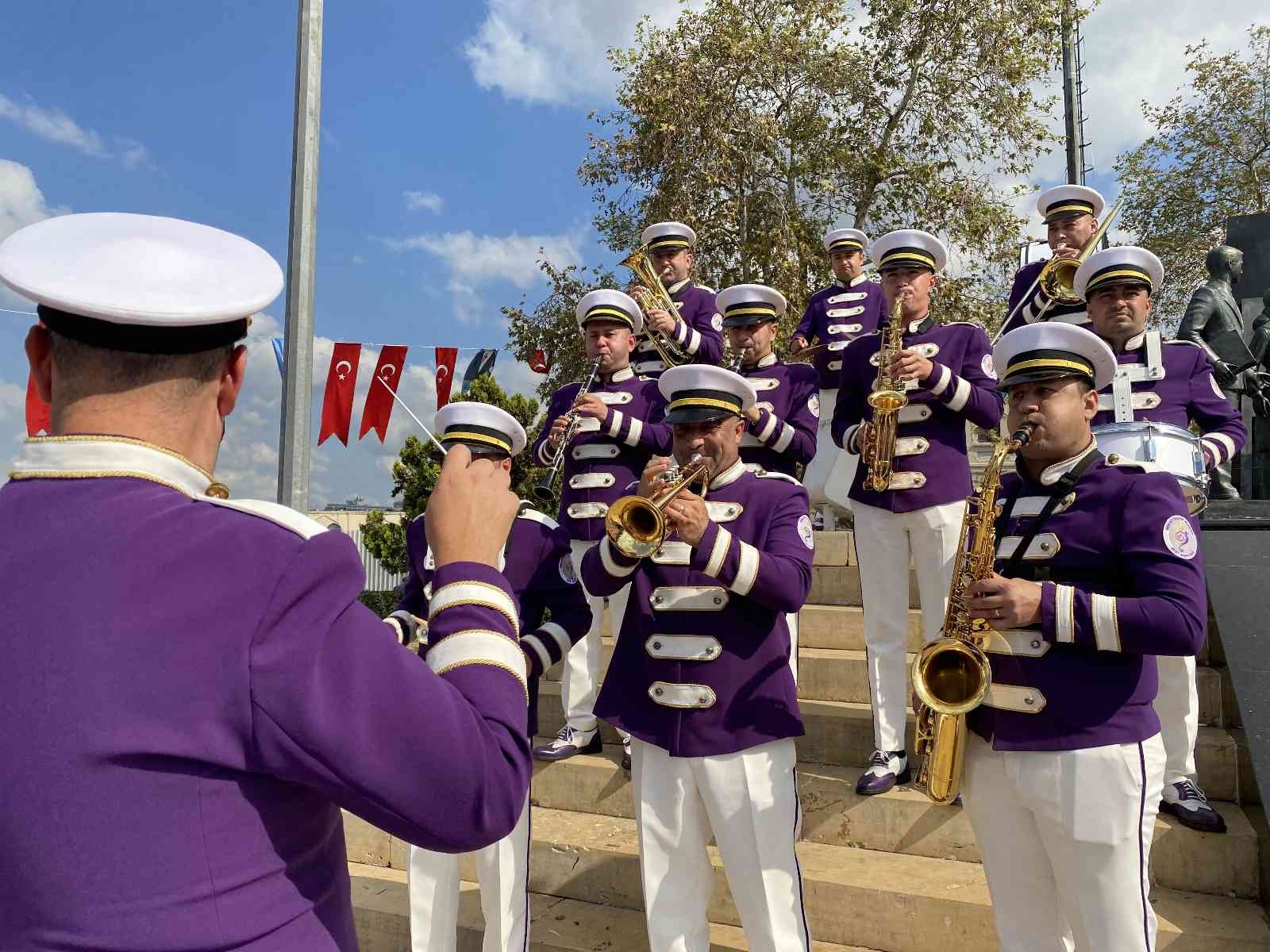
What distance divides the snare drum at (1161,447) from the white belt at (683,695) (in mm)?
2003

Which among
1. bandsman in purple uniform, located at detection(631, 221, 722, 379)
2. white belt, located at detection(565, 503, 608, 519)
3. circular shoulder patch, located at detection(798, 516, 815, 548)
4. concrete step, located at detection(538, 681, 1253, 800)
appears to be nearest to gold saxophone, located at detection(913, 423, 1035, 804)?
circular shoulder patch, located at detection(798, 516, 815, 548)

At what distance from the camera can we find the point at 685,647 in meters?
3.54

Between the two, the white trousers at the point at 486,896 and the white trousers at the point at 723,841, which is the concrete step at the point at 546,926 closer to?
the white trousers at the point at 486,896

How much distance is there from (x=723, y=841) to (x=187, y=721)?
2.63 m

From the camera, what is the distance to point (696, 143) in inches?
673

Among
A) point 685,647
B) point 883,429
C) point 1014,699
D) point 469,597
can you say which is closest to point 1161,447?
point 883,429

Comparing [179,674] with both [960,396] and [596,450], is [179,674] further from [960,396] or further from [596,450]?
[596,450]

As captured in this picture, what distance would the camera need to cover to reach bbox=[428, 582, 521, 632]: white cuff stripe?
1353 millimetres

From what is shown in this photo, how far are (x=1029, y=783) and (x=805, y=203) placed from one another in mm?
15734

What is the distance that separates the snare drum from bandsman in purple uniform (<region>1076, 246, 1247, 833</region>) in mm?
375

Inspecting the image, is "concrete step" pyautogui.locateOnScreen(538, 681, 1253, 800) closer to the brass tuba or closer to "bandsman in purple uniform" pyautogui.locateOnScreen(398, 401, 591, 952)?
"bandsman in purple uniform" pyautogui.locateOnScreen(398, 401, 591, 952)

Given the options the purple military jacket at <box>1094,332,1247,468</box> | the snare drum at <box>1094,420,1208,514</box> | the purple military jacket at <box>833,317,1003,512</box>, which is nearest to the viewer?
the snare drum at <box>1094,420,1208,514</box>

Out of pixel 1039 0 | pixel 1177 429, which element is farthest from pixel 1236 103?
pixel 1177 429

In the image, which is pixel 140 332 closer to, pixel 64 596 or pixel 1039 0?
pixel 64 596
